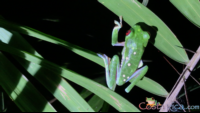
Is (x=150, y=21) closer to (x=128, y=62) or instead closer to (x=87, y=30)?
(x=128, y=62)

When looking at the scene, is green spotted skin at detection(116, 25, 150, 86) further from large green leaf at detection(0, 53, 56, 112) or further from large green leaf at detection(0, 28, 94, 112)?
large green leaf at detection(0, 53, 56, 112)

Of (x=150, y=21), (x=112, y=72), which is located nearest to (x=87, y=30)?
(x=112, y=72)

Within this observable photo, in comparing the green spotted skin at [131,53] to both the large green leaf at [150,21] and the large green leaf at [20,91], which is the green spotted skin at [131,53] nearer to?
the large green leaf at [150,21]

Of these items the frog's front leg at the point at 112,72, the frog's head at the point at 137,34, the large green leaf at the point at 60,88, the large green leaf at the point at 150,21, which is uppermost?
the large green leaf at the point at 150,21

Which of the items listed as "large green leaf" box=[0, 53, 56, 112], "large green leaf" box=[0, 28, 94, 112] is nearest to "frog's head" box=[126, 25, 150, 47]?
"large green leaf" box=[0, 28, 94, 112]

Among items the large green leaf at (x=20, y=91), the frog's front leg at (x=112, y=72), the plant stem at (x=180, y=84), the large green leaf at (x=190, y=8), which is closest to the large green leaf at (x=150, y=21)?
the plant stem at (x=180, y=84)

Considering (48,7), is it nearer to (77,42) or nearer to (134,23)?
(77,42)
